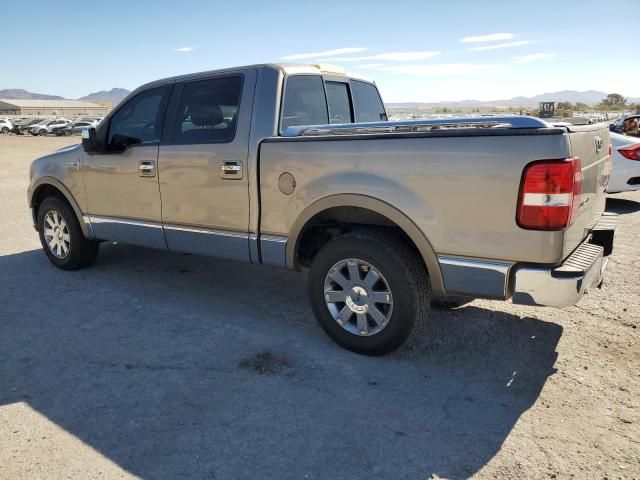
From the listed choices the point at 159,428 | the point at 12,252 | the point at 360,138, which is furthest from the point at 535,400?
the point at 12,252

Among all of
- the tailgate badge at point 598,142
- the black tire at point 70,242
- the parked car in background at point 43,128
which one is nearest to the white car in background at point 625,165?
the tailgate badge at point 598,142

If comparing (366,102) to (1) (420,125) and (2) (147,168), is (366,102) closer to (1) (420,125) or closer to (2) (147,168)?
(1) (420,125)

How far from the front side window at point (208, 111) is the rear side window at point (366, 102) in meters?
1.31

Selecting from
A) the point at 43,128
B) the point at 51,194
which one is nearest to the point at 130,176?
the point at 51,194

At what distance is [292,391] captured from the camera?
3.39 metres

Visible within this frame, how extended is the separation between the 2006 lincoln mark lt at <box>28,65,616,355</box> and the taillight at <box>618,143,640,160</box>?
18.6ft

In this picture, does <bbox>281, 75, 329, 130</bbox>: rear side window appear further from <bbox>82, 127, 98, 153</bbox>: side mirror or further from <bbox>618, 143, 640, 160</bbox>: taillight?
<bbox>618, 143, 640, 160</bbox>: taillight

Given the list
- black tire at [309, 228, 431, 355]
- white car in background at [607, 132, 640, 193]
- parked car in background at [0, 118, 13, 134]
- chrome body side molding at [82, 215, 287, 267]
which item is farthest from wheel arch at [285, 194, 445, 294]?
parked car in background at [0, 118, 13, 134]

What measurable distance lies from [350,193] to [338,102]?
66.6 inches

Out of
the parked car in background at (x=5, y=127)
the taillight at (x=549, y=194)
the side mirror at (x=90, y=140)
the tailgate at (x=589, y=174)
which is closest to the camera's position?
the taillight at (x=549, y=194)

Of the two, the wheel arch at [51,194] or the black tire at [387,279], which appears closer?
the black tire at [387,279]

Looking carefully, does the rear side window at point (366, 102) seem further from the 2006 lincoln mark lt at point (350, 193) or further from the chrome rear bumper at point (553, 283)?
the chrome rear bumper at point (553, 283)

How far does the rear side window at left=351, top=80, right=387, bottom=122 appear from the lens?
207 inches

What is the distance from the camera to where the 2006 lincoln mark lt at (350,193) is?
10.1 ft
